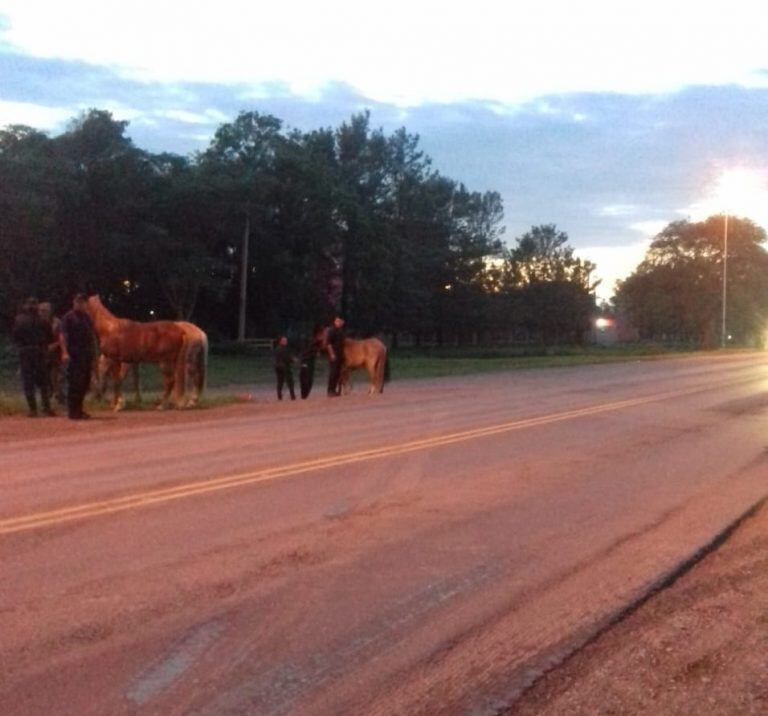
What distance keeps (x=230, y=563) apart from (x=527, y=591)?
202 cm

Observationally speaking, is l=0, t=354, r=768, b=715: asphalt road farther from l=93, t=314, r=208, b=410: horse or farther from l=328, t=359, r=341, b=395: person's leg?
l=328, t=359, r=341, b=395: person's leg

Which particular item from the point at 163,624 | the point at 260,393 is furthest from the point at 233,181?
the point at 163,624

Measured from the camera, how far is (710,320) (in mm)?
103562

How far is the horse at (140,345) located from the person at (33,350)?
1665 mm

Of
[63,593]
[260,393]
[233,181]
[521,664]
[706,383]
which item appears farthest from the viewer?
[233,181]

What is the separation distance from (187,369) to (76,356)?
364 cm

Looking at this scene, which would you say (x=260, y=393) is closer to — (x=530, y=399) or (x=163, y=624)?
(x=530, y=399)

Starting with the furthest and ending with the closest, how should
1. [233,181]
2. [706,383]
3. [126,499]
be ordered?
[233,181] → [706,383] → [126,499]

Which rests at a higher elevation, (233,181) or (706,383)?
(233,181)

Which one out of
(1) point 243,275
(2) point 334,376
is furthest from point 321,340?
(1) point 243,275

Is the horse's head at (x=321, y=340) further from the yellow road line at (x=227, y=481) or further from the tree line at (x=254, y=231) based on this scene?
the tree line at (x=254, y=231)

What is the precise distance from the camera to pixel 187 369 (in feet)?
80.2

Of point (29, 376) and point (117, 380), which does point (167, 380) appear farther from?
point (29, 376)

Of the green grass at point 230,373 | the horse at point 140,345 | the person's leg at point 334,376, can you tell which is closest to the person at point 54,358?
the green grass at point 230,373
